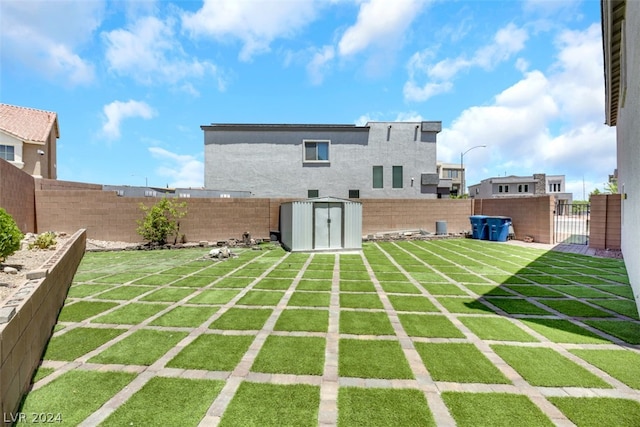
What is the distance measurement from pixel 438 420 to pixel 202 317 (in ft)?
13.2

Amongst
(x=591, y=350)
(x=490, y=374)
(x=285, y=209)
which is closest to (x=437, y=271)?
(x=591, y=350)

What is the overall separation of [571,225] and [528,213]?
4539mm

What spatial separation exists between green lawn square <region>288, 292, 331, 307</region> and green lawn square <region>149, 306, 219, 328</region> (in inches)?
61.5

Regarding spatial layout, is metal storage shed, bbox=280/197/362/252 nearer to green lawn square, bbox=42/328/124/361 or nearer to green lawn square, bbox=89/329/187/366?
green lawn square, bbox=89/329/187/366

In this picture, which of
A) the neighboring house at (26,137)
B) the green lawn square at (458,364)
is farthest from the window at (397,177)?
A: the neighboring house at (26,137)

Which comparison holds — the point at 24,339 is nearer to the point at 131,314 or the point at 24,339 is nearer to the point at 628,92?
the point at 131,314

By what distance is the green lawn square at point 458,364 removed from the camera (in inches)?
130

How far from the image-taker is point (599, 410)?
2783 mm

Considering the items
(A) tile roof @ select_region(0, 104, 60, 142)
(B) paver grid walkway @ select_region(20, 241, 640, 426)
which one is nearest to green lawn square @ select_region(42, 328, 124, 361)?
(B) paver grid walkway @ select_region(20, 241, 640, 426)

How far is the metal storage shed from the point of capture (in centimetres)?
1240

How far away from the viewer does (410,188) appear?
73.5ft

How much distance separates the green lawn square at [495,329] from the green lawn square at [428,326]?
309 millimetres

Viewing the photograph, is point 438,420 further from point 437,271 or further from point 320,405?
point 437,271

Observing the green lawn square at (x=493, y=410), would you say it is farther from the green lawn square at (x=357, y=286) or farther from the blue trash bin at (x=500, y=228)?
the blue trash bin at (x=500, y=228)
